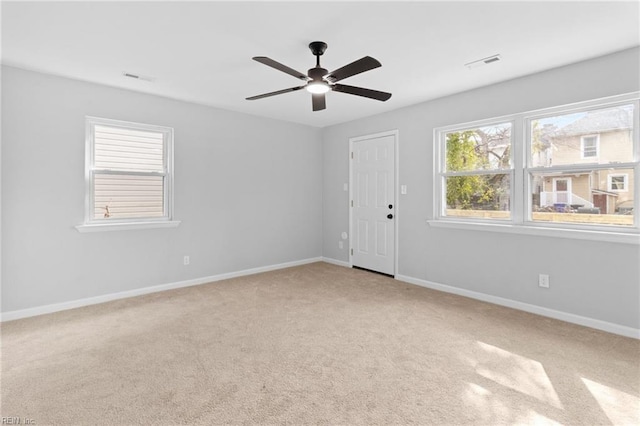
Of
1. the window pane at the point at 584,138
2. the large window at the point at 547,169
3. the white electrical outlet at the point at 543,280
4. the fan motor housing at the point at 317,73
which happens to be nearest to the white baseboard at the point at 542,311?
the white electrical outlet at the point at 543,280

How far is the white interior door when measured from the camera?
4.88 m

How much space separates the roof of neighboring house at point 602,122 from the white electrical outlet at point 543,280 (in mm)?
1463

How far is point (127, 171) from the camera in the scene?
12.7 ft

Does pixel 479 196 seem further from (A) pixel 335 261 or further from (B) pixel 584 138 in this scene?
(A) pixel 335 261

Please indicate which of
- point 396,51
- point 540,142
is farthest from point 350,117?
point 540,142

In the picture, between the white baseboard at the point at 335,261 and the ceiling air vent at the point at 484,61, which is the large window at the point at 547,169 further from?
the white baseboard at the point at 335,261

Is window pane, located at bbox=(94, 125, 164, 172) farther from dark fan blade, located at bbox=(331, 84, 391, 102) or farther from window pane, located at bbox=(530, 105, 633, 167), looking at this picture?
window pane, located at bbox=(530, 105, 633, 167)

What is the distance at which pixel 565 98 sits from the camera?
10.3ft

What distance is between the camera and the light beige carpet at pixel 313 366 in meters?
1.84

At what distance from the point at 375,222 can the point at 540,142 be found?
2420 mm

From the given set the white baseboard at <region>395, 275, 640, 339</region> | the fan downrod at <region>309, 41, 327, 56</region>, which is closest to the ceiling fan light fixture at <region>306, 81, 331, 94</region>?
the fan downrod at <region>309, 41, 327, 56</region>

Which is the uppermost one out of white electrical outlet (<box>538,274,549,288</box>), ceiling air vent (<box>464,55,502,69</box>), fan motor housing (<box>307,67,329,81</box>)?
ceiling air vent (<box>464,55,502,69</box>)

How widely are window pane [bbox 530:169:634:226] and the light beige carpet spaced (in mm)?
1059

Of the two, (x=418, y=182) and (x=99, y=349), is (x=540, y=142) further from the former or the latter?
(x=99, y=349)
